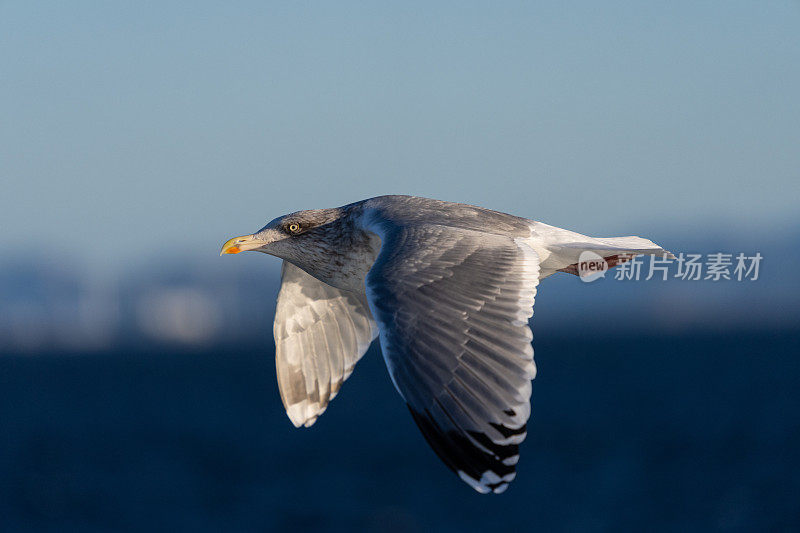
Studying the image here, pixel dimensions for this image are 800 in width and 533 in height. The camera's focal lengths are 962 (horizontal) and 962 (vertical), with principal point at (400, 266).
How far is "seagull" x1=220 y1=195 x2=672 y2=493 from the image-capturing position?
6.54 meters

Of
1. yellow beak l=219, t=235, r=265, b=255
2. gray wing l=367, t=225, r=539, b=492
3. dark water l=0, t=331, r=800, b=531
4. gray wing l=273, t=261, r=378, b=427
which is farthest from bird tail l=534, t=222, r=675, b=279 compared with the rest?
dark water l=0, t=331, r=800, b=531

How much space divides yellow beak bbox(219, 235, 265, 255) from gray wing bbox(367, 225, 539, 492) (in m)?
2.79

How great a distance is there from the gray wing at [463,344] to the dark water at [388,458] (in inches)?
2762

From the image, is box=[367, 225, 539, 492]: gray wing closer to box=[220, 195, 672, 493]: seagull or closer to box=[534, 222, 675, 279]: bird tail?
box=[220, 195, 672, 493]: seagull

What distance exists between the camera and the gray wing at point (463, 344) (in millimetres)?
6438

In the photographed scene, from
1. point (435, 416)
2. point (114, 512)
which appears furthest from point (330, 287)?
point (114, 512)

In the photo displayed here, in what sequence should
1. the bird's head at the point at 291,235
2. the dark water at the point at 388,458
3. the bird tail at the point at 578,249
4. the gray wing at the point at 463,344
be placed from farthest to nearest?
the dark water at the point at 388,458 → the bird's head at the point at 291,235 → the bird tail at the point at 578,249 → the gray wing at the point at 463,344

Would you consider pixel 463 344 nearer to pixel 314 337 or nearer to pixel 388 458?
pixel 314 337

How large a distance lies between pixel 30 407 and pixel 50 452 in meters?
25.9

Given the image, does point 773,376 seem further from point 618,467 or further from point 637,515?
point 637,515

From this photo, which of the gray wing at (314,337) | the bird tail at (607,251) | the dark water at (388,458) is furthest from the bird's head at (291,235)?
the dark water at (388,458)

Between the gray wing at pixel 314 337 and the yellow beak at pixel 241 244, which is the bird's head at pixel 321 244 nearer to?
the yellow beak at pixel 241 244

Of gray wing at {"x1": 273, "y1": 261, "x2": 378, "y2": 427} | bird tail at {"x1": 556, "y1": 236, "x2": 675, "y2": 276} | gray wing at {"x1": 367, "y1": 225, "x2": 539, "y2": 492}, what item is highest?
bird tail at {"x1": 556, "y1": 236, "x2": 675, "y2": 276}

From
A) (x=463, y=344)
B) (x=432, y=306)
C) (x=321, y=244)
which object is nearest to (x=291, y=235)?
(x=321, y=244)
